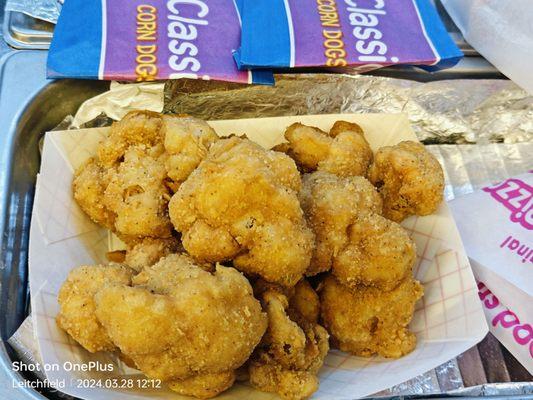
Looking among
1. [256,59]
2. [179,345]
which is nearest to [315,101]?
[256,59]

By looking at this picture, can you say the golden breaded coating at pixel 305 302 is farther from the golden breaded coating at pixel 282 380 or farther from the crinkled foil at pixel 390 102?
the crinkled foil at pixel 390 102

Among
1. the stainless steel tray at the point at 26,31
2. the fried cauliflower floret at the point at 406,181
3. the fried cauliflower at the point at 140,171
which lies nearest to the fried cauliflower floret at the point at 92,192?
the fried cauliflower at the point at 140,171

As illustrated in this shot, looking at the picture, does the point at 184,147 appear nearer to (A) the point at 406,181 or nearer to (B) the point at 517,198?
(A) the point at 406,181

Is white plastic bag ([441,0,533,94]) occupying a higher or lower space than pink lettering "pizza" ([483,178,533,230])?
higher

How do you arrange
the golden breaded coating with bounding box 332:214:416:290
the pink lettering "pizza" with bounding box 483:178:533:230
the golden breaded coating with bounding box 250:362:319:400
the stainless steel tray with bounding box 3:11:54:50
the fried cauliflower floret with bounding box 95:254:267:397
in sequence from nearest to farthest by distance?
1. the fried cauliflower floret with bounding box 95:254:267:397
2. the golden breaded coating with bounding box 250:362:319:400
3. the golden breaded coating with bounding box 332:214:416:290
4. the pink lettering "pizza" with bounding box 483:178:533:230
5. the stainless steel tray with bounding box 3:11:54:50

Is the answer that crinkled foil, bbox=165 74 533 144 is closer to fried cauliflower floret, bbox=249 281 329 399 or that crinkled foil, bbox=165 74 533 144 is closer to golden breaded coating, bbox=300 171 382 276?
golden breaded coating, bbox=300 171 382 276

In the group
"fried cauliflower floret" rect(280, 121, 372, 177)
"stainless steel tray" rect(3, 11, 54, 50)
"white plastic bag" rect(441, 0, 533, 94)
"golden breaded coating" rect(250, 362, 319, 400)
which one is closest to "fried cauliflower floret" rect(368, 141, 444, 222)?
"fried cauliflower floret" rect(280, 121, 372, 177)
